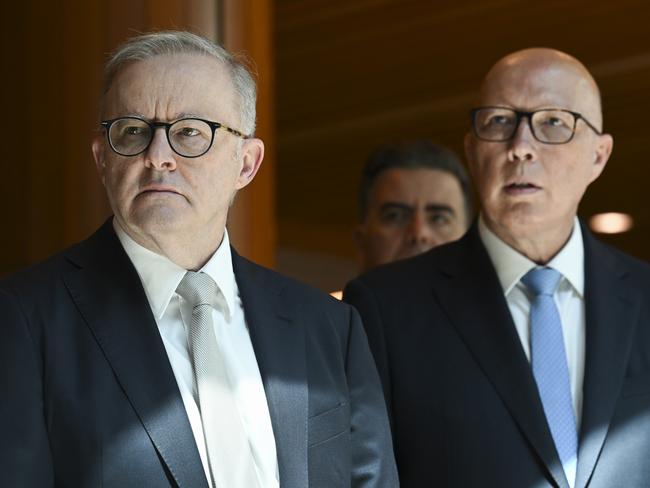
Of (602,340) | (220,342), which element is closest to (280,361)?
(220,342)

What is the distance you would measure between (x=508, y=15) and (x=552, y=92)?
3.94m

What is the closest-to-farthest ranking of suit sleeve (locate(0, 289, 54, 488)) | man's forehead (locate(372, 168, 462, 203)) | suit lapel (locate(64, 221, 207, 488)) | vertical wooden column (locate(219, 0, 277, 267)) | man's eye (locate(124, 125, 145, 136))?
suit sleeve (locate(0, 289, 54, 488)), suit lapel (locate(64, 221, 207, 488)), man's eye (locate(124, 125, 145, 136)), man's forehead (locate(372, 168, 462, 203)), vertical wooden column (locate(219, 0, 277, 267))

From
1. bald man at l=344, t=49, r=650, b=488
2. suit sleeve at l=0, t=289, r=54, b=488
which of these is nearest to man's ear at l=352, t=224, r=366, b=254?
bald man at l=344, t=49, r=650, b=488

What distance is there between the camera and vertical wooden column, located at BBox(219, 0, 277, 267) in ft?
15.2

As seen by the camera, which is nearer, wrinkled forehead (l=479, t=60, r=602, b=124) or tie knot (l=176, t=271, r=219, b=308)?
tie knot (l=176, t=271, r=219, b=308)

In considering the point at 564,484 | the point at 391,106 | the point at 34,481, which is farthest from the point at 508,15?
the point at 34,481

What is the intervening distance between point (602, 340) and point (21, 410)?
1.40 meters

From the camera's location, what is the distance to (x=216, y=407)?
260cm

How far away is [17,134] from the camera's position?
527 centimetres

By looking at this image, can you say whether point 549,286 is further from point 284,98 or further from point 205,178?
point 284,98

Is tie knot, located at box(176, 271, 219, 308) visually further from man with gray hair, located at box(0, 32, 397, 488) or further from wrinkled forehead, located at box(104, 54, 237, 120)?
wrinkled forehead, located at box(104, 54, 237, 120)

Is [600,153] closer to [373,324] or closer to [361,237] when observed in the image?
[373,324]

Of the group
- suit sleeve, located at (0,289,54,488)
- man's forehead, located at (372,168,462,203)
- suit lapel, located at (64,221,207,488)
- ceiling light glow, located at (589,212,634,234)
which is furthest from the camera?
ceiling light glow, located at (589,212,634,234)

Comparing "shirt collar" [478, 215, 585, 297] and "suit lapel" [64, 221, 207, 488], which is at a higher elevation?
"shirt collar" [478, 215, 585, 297]
